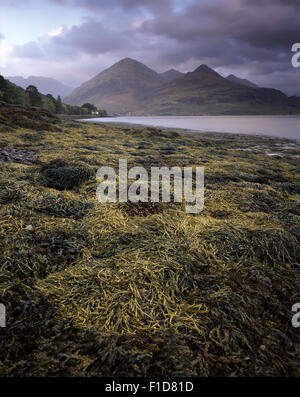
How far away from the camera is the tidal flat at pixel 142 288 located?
1.16 m

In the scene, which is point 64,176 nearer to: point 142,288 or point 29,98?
point 142,288

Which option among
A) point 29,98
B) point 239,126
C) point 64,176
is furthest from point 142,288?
point 29,98

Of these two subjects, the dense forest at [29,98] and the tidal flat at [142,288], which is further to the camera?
the dense forest at [29,98]

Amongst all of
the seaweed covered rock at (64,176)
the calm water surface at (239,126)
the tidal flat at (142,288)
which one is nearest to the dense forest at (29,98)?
the calm water surface at (239,126)

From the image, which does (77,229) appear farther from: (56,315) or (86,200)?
(56,315)

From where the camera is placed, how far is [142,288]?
165 cm

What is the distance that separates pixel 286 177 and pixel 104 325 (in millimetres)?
6169

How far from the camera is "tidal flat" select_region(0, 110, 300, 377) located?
45.8 inches

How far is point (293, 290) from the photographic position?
5.65ft

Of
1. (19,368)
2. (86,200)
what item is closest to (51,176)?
(86,200)

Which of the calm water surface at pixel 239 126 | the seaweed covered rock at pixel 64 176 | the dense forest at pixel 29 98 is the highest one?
the dense forest at pixel 29 98

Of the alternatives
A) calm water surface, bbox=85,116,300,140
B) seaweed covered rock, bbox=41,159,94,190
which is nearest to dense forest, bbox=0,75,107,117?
calm water surface, bbox=85,116,300,140

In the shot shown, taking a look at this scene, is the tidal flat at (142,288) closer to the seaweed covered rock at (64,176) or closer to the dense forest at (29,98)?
A: the seaweed covered rock at (64,176)
